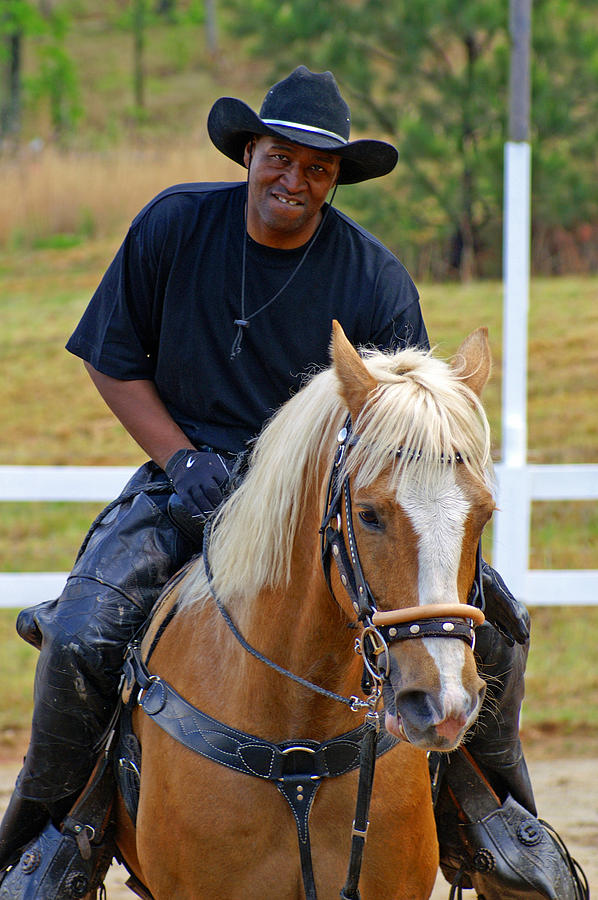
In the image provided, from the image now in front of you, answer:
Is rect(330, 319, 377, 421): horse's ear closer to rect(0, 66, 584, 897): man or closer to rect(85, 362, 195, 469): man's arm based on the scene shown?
rect(0, 66, 584, 897): man

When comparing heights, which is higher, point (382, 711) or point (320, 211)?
point (320, 211)

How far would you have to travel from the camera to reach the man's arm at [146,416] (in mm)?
2885

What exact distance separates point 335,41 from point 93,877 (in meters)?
10.2

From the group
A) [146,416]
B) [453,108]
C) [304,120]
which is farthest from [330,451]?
[453,108]

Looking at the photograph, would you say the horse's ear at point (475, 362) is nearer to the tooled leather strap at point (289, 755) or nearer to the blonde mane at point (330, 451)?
the blonde mane at point (330, 451)

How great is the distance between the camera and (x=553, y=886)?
291cm

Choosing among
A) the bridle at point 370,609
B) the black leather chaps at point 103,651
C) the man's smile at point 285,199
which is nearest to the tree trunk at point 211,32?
the man's smile at point 285,199

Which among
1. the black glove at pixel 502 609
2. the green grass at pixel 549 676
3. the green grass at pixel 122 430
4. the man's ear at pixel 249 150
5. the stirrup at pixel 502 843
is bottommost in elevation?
the green grass at pixel 549 676

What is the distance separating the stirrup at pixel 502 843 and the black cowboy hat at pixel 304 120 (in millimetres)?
1668

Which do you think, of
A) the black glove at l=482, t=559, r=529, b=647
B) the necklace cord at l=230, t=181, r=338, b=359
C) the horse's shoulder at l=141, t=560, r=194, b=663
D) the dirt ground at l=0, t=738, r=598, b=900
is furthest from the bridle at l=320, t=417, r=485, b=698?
the dirt ground at l=0, t=738, r=598, b=900

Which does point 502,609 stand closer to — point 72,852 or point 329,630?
point 329,630

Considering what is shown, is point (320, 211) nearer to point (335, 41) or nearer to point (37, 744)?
point (37, 744)

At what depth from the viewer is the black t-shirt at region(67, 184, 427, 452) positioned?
2934 mm

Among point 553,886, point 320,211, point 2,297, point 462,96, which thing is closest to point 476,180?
point 462,96
